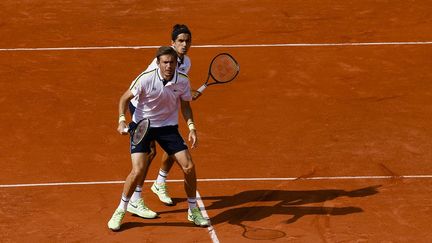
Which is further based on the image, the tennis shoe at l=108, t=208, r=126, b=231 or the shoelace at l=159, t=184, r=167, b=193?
the shoelace at l=159, t=184, r=167, b=193

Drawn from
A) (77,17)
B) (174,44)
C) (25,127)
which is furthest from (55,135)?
(77,17)

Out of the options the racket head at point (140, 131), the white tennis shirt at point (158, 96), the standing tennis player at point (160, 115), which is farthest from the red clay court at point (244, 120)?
the white tennis shirt at point (158, 96)

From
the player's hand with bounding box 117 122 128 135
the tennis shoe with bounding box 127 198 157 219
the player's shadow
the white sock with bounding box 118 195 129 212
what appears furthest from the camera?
the player's shadow

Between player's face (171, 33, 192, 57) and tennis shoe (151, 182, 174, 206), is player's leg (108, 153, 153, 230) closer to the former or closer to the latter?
tennis shoe (151, 182, 174, 206)

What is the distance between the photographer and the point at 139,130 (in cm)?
1136

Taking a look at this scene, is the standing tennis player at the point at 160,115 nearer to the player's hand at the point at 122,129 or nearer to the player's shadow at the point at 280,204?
the player's hand at the point at 122,129

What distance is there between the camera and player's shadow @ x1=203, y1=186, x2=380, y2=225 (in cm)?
1232

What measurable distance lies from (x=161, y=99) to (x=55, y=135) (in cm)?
417

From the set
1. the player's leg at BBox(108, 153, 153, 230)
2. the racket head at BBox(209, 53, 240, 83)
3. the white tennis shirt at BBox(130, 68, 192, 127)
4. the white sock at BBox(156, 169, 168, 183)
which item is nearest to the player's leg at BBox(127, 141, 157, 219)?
the player's leg at BBox(108, 153, 153, 230)

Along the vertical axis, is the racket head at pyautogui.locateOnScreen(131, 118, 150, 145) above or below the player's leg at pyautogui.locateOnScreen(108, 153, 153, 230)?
above

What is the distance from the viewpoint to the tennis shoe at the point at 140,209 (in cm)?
1220

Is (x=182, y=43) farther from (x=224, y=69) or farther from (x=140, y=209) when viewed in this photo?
(x=140, y=209)

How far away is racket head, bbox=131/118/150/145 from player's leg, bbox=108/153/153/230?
0.90 ft

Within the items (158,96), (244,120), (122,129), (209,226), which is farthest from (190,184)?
(244,120)
